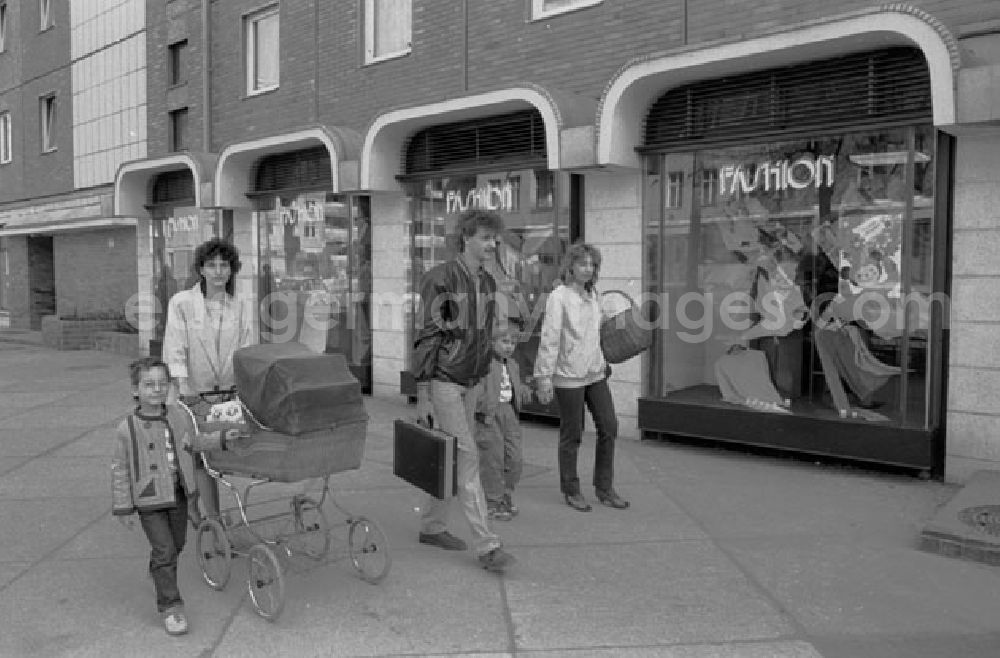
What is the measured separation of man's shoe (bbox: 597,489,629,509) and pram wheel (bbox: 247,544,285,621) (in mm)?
2583

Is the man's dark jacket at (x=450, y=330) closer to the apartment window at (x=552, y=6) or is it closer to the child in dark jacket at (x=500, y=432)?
the child in dark jacket at (x=500, y=432)

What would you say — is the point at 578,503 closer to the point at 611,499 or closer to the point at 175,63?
the point at 611,499

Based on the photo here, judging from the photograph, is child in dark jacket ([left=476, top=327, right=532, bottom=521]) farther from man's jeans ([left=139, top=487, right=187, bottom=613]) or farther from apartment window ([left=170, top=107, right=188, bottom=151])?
apartment window ([left=170, top=107, right=188, bottom=151])

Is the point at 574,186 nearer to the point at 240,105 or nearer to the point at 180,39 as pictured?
the point at 240,105

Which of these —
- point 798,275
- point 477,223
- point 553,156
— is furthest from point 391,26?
point 477,223

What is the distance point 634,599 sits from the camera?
4500 millimetres

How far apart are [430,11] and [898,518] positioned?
7.66 meters

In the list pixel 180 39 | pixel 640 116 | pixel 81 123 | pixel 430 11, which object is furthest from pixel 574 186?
pixel 81 123

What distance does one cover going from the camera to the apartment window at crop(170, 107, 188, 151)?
53.4ft

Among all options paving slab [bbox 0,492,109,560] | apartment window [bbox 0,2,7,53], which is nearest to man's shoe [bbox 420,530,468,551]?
paving slab [bbox 0,492,109,560]

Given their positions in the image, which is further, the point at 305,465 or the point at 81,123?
the point at 81,123

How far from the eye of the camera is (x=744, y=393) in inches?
321

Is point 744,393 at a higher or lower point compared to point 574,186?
lower

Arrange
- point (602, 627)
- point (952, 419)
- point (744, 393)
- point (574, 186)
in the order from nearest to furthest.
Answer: point (602, 627)
point (952, 419)
point (744, 393)
point (574, 186)
